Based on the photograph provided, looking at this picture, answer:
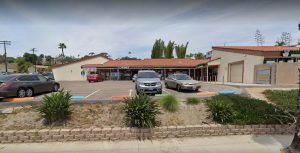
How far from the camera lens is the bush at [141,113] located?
577 centimetres

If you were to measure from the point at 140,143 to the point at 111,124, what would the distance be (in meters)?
1.30

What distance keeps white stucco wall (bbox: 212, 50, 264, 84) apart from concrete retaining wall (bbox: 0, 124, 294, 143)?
15583mm

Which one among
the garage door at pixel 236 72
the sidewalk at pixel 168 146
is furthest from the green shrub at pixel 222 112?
the garage door at pixel 236 72

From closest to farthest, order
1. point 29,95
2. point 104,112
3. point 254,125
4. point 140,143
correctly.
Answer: point 140,143, point 254,125, point 104,112, point 29,95

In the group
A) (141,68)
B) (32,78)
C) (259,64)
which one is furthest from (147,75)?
(141,68)

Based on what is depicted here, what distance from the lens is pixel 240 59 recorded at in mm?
22297

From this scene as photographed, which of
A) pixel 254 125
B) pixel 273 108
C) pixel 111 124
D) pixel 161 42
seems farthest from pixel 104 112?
pixel 161 42

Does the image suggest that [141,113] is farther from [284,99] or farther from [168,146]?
[284,99]

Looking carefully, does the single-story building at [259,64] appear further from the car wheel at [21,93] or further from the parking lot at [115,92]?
the car wheel at [21,93]

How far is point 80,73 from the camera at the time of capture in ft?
123

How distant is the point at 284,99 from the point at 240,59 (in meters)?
14.8

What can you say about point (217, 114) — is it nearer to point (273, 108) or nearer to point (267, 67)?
point (273, 108)

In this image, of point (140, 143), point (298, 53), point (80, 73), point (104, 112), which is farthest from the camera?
point (80, 73)

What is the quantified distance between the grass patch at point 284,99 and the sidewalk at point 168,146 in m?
2.54
